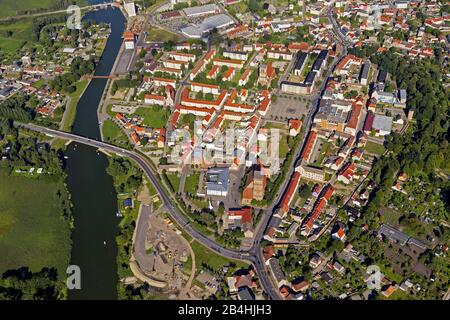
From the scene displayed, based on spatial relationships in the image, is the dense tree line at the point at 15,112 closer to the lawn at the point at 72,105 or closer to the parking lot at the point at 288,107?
the lawn at the point at 72,105

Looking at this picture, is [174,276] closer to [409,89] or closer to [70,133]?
[70,133]

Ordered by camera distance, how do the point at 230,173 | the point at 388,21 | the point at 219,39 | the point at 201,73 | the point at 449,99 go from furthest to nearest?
the point at 388,21 → the point at 219,39 → the point at 201,73 → the point at 449,99 → the point at 230,173

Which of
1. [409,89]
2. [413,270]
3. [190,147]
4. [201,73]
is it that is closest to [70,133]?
[190,147]

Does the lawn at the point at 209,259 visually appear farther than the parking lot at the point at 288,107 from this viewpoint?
No

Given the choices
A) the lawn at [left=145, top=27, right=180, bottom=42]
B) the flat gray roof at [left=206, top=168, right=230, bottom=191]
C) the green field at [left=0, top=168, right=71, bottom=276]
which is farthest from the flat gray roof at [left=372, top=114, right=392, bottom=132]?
the lawn at [left=145, top=27, right=180, bottom=42]

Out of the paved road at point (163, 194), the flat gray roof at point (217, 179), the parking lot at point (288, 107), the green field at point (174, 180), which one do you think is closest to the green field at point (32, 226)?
the paved road at point (163, 194)

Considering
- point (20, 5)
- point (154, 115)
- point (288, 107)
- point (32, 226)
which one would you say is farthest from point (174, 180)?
point (20, 5)

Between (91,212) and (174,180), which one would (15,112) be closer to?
(91,212)
